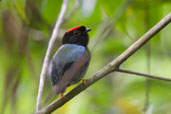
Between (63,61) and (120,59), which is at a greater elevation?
(120,59)

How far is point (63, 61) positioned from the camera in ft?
10.4

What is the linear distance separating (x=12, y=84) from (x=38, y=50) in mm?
2377

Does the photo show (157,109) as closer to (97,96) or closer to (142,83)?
(142,83)

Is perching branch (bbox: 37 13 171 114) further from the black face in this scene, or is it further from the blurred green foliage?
the black face

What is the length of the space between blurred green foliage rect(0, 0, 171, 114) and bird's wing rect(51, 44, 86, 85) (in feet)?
0.51

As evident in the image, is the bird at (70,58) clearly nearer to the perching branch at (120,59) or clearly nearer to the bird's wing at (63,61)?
the bird's wing at (63,61)

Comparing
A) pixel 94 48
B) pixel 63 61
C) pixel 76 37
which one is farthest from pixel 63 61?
pixel 94 48

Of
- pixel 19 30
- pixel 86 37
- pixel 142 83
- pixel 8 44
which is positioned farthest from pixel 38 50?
pixel 8 44

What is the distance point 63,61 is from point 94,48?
4.32 ft

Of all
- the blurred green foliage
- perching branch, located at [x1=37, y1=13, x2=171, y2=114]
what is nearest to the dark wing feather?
the blurred green foliage

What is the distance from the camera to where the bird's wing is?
3.05m

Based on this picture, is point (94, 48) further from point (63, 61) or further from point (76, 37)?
point (76, 37)

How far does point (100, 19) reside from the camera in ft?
12.8

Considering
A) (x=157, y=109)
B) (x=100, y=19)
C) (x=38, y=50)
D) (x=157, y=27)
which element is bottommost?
(x=157, y=109)
